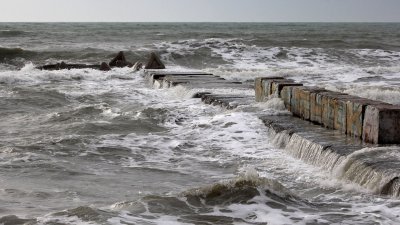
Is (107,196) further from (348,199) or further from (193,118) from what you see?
Answer: (193,118)

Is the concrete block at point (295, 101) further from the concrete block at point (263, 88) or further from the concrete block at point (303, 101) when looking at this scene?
the concrete block at point (263, 88)

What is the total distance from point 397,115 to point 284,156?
1.52m

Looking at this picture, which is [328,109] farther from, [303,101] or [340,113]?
[303,101]

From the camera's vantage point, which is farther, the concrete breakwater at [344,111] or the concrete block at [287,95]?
the concrete block at [287,95]

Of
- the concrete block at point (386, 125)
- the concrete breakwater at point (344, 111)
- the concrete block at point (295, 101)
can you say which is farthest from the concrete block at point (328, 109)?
the concrete block at point (386, 125)

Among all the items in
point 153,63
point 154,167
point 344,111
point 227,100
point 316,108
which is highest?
point 344,111

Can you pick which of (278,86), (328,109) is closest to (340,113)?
(328,109)

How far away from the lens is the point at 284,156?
8.05 meters

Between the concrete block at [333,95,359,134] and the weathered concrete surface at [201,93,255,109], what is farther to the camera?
the weathered concrete surface at [201,93,255,109]

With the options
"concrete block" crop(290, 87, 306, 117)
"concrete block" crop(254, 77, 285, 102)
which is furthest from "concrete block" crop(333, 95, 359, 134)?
"concrete block" crop(254, 77, 285, 102)

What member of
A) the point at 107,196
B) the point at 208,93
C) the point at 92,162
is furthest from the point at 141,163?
the point at 208,93

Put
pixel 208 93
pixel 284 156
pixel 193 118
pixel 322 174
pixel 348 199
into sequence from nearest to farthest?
1. pixel 348 199
2. pixel 322 174
3. pixel 284 156
4. pixel 193 118
5. pixel 208 93

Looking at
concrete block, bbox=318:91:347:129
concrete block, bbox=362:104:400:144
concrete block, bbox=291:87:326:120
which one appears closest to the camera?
concrete block, bbox=362:104:400:144

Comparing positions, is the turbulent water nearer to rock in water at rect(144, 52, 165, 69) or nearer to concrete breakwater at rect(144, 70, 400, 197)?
concrete breakwater at rect(144, 70, 400, 197)
